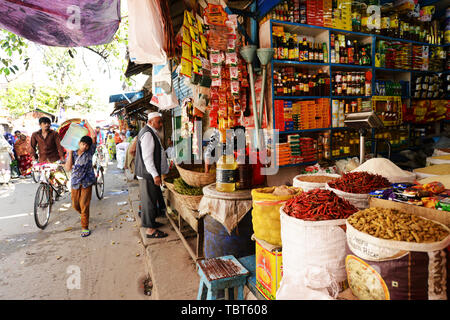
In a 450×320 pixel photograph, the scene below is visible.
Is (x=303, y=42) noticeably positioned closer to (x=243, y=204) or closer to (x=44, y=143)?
(x=243, y=204)

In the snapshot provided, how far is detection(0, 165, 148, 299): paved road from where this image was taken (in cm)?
307

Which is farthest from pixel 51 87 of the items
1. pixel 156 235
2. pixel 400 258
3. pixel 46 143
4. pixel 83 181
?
pixel 400 258

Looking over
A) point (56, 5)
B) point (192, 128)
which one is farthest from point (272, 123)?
point (56, 5)

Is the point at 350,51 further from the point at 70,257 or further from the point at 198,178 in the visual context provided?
the point at 70,257

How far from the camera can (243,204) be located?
2.56 metres

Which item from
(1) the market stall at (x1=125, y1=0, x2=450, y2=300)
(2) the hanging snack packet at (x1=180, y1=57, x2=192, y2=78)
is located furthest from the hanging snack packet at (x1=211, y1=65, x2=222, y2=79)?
(2) the hanging snack packet at (x1=180, y1=57, x2=192, y2=78)

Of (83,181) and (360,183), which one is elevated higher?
(360,183)

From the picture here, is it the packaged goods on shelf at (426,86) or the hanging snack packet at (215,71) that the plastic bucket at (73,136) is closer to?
the hanging snack packet at (215,71)

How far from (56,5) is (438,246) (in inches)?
139

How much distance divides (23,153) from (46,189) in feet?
26.6

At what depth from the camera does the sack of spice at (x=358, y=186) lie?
170 centimetres

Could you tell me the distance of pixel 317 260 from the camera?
4.55 ft
